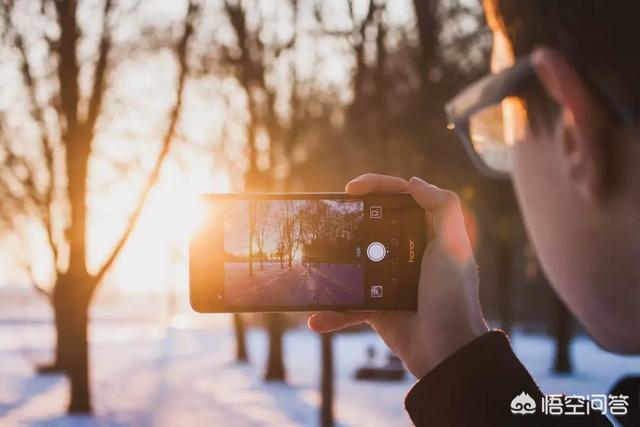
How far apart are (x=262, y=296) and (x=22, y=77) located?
12.6 m

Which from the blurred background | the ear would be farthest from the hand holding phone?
the blurred background

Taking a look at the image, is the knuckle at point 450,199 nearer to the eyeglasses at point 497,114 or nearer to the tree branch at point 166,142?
the eyeglasses at point 497,114

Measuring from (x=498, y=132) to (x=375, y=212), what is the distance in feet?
3.38

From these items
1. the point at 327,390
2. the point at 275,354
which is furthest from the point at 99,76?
the point at 275,354

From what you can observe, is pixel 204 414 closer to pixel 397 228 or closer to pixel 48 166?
pixel 48 166

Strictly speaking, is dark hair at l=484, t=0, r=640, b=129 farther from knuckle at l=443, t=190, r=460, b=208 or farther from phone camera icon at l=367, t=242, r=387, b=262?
phone camera icon at l=367, t=242, r=387, b=262

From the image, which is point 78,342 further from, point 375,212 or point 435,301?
point 435,301

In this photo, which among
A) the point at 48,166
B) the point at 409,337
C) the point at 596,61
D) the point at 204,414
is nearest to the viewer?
the point at 596,61

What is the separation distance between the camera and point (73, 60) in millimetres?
11227

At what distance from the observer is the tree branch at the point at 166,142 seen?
10.7 m

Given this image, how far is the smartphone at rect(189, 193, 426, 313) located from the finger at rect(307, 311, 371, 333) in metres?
0.03

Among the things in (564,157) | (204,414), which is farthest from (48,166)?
(564,157)

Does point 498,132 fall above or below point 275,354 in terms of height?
above

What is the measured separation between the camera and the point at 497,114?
41.8 inches
